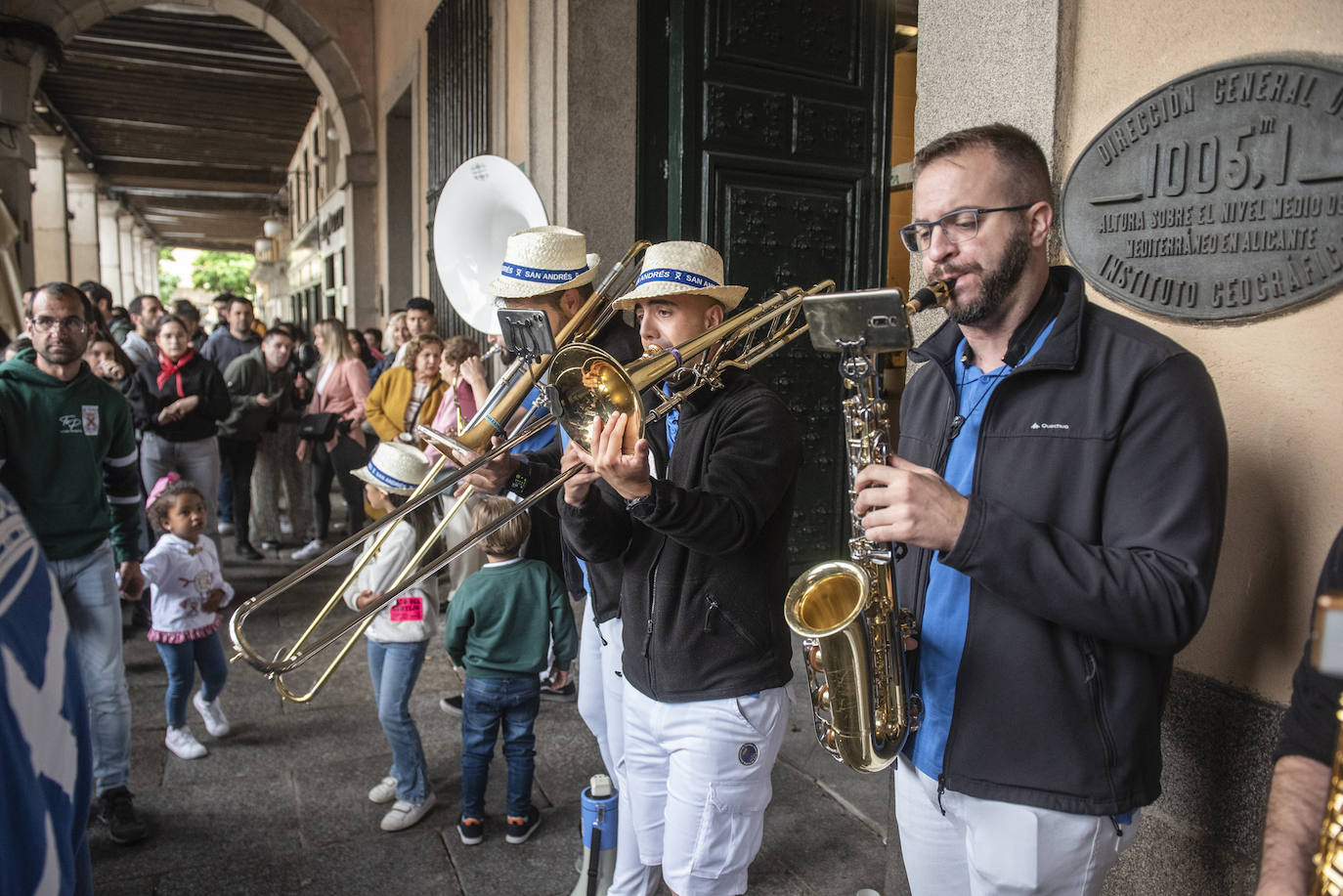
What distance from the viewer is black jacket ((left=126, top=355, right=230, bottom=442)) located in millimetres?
6297

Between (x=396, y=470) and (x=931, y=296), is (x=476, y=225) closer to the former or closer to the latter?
(x=396, y=470)

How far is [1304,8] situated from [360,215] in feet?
36.4

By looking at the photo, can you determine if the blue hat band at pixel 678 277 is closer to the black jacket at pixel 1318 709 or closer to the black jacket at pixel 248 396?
the black jacket at pixel 1318 709

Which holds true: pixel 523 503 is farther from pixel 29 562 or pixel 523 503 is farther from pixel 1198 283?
pixel 1198 283

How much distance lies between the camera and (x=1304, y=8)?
73.5 inches

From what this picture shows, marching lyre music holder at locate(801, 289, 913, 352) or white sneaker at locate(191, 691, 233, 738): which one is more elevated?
marching lyre music holder at locate(801, 289, 913, 352)

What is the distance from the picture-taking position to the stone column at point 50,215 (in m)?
12.7

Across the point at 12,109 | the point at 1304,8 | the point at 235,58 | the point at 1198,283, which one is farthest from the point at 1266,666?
the point at 235,58

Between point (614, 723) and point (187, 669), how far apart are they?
232cm

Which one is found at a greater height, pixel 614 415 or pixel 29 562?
pixel 614 415

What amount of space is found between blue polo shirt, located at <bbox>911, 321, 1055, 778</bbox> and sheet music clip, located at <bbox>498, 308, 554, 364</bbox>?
1076 mm

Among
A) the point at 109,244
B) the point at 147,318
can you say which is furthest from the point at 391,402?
the point at 109,244

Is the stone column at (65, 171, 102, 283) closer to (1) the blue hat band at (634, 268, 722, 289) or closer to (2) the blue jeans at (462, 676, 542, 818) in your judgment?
(2) the blue jeans at (462, 676, 542, 818)

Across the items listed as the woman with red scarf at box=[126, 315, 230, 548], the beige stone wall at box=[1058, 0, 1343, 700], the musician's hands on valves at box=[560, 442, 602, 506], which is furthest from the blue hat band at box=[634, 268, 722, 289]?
the woman with red scarf at box=[126, 315, 230, 548]
